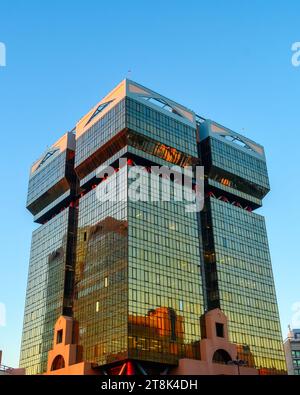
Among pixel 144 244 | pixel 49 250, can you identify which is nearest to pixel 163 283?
pixel 144 244

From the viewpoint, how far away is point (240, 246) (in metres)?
131

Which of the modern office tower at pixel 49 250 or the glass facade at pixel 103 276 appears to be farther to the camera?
the modern office tower at pixel 49 250

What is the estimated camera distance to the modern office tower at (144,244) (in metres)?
103

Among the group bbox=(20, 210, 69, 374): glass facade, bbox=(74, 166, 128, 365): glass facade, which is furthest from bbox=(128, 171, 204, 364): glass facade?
bbox=(20, 210, 69, 374): glass facade

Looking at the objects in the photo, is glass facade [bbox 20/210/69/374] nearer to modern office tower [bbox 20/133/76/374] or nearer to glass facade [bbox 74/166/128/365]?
modern office tower [bbox 20/133/76/374]

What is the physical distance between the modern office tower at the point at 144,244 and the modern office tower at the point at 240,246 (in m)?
0.34

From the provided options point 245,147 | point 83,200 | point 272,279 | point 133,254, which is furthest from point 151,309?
point 245,147

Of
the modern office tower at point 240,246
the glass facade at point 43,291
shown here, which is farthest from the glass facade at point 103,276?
the modern office tower at point 240,246

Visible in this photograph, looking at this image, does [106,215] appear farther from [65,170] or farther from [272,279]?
[272,279]

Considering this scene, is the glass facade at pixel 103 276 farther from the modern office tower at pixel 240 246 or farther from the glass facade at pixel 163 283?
the modern office tower at pixel 240 246

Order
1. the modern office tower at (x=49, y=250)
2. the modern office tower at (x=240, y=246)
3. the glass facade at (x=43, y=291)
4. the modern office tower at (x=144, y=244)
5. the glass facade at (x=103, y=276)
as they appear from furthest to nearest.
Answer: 1. the modern office tower at (x=49, y=250)
2. the glass facade at (x=43, y=291)
3. the modern office tower at (x=240, y=246)
4. the modern office tower at (x=144, y=244)
5. the glass facade at (x=103, y=276)

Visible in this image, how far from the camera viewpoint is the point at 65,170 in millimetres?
136875

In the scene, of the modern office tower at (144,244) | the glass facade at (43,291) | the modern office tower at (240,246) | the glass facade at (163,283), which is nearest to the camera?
the glass facade at (163,283)

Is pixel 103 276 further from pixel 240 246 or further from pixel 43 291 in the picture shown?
pixel 240 246
